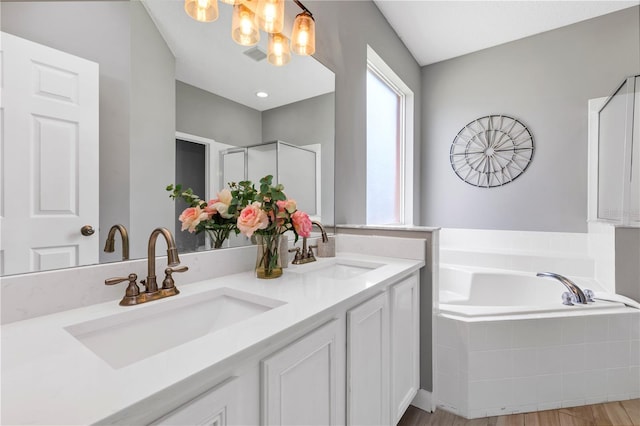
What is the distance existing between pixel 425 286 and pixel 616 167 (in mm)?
1876

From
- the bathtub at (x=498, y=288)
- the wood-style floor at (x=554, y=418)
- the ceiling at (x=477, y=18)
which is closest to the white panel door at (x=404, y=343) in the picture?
the wood-style floor at (x=554, y=418)

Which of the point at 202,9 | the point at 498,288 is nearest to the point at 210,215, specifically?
the point at 202,9

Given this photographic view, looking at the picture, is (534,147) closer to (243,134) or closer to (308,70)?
(308,70)

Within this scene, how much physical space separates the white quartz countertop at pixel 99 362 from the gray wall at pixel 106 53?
0.25 metres

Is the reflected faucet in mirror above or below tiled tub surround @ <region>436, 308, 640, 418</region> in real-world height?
above

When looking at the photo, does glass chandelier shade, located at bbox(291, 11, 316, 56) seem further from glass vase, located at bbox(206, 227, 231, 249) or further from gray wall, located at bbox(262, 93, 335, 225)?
glass vase, located at bbox(206, 227, 231, 249)

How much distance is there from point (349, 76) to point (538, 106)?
1.97 meters

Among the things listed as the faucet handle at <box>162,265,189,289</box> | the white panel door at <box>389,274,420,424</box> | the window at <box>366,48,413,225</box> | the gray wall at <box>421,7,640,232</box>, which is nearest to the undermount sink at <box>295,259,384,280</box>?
the white panel door at <box>389,274,420,424</box>

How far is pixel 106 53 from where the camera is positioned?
2.72 feet

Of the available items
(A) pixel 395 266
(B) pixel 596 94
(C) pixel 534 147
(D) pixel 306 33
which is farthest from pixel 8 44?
(B) pixel 596 94

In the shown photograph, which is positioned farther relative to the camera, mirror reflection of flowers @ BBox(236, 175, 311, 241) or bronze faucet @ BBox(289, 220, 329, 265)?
bronze faucet @ BBox(289, 220, 329, 265)

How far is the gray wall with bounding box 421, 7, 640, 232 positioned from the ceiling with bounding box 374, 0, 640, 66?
13cm

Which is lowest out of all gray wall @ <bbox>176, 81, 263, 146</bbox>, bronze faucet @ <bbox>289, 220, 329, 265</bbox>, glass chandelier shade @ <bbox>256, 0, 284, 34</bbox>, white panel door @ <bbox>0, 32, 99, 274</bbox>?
bronze faucet @ <bbox>289, 220, 329, 265</bbox>

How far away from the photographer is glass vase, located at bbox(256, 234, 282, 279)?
113cm
